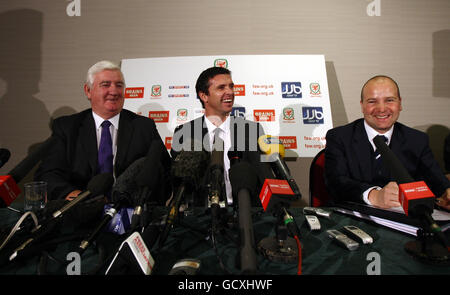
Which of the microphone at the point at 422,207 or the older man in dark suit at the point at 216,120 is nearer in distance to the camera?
the microphone at the point at 422,207

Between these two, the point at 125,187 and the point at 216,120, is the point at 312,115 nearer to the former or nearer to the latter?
the point at 216,120

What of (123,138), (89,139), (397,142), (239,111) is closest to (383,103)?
(397,142)

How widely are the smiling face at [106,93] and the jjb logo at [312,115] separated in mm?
1964

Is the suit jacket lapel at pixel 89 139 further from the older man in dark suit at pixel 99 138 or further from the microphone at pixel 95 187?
the microphone at pixel 95 187

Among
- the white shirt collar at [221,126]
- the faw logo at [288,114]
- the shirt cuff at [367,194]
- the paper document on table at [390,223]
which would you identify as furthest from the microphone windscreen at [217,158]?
the faw logo at [288,114]

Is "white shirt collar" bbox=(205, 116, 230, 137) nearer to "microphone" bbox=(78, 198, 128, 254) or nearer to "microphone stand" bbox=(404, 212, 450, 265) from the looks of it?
"microphone" bbox=(78, 198, 128, 254)

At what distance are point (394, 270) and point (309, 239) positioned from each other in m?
0.31

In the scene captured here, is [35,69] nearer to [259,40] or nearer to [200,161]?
[259,40]

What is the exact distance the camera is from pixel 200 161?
0.97 metres

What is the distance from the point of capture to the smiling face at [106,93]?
6.26 feet

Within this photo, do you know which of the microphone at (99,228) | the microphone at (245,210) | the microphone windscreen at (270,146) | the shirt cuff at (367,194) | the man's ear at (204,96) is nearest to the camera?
the microphone at (245,210)

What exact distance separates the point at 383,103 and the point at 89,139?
2.13m

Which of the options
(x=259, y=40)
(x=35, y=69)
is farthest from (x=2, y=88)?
(x=259, y=40)

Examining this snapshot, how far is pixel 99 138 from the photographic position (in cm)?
187
